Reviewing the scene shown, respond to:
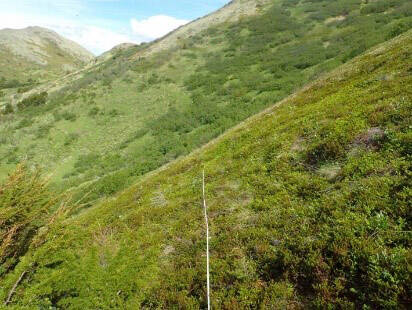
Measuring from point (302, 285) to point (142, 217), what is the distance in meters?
6.97

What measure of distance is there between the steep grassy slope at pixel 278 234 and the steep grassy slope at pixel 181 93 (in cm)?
1238

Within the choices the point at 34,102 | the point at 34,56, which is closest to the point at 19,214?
the point at 34,102

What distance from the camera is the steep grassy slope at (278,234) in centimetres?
649

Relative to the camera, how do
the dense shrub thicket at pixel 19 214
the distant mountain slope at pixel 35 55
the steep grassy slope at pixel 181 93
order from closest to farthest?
the dense shrub thicket at pixel 19 214, the steep grassy slope at pixel 181 93, the distant mountain slope at pixel 35 55

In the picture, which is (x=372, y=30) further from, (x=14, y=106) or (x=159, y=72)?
(x=14, y=106)

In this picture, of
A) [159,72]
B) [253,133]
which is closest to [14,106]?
[159,72]

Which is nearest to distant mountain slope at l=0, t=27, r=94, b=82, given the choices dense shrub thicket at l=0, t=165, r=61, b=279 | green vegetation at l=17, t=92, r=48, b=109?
green vegetation at l=17, t=92, r=48, b=109

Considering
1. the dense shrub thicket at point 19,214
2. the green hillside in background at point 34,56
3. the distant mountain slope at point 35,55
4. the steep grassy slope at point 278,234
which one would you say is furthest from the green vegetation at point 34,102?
the distant mountain slope at point 35,55

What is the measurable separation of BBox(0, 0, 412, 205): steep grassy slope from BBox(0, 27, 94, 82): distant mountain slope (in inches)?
3766

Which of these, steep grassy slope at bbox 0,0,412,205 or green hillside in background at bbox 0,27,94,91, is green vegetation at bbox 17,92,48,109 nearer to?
steep grassy slope at bbox 0,0,412,205

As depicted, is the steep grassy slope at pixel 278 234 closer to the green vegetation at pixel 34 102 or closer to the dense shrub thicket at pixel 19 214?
the dense shrub thicket at pixel 19 214

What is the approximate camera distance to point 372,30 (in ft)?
106

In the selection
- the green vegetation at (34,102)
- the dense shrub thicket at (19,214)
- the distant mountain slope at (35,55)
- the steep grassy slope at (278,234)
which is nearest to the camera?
the steep grassy slope at (278,234)

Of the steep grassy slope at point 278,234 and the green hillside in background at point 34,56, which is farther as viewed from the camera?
the green hillside in background at point 34,56
